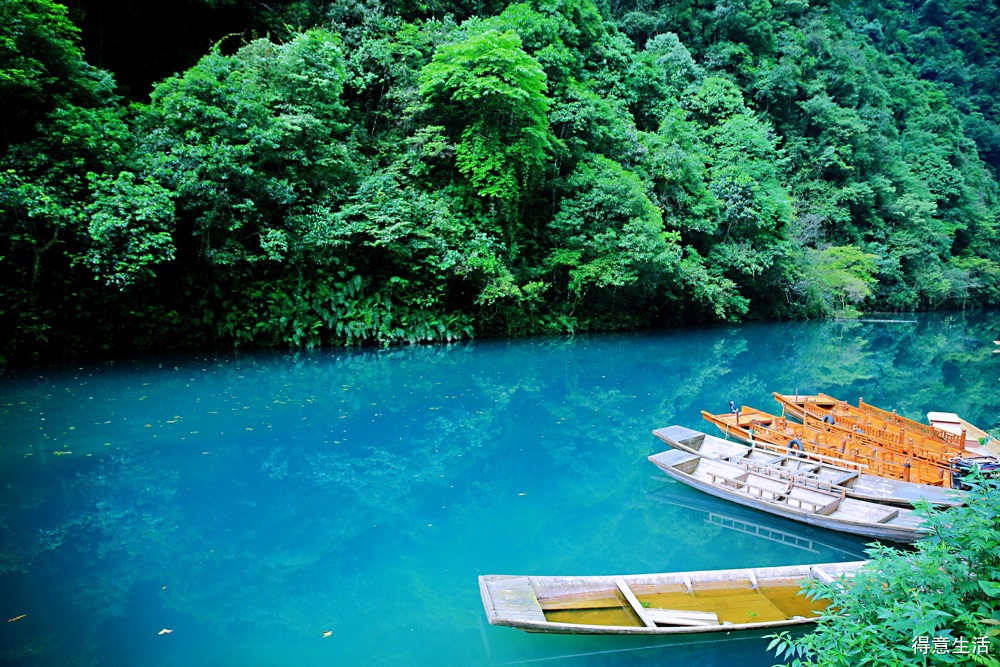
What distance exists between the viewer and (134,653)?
4.23m

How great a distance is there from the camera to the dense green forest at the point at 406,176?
13.1 meters

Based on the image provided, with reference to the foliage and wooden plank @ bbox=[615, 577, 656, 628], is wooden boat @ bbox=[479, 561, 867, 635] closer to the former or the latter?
wooden plank @ bbox=[615, 577, 656, 628]

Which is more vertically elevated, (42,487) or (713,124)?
(713,124)

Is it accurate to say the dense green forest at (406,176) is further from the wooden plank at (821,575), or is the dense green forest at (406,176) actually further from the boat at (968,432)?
the wooden plank at (821,575)

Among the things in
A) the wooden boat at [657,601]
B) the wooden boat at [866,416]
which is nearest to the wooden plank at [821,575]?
the wooden boat at [657,601]

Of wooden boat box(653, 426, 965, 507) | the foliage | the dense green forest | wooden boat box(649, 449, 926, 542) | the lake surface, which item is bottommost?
the lake surface

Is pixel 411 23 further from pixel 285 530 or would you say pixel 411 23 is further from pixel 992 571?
pixel 992 571

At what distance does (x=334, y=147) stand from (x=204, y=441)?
10726 mm

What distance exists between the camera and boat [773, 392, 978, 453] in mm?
8622

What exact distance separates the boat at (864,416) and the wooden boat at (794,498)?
275 centimetres

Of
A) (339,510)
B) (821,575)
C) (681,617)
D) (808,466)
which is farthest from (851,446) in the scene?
(339,510)

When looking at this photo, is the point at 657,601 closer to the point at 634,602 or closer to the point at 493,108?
the point at 634,602

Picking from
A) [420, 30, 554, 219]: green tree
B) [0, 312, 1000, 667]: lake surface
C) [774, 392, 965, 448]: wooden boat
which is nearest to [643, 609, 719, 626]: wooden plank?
[0, 312, 1000, 667]: lake surface

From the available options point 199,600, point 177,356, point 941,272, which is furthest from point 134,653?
point 941,272
